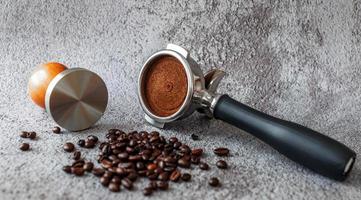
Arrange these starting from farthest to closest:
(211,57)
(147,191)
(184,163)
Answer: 1. (211,57)
2. (184,163)
3. (147,191)

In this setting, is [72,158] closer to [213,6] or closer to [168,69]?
[168,69]

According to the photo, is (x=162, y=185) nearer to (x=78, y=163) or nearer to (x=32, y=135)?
(x=78, y=163)

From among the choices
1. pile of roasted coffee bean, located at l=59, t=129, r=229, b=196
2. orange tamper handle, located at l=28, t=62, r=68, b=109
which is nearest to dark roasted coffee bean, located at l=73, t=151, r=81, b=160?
pile of roasted coffee bean, located at l=59, t=129, r=229, b=196

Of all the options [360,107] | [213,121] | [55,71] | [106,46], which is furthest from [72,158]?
[360,107]

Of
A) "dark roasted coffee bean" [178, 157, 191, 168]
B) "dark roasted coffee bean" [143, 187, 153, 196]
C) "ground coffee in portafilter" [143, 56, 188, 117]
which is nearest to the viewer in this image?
"dark roasted coffee bean" [143, 187, 153, 196]

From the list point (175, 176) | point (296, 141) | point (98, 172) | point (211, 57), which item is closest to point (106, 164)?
point (98, 172)

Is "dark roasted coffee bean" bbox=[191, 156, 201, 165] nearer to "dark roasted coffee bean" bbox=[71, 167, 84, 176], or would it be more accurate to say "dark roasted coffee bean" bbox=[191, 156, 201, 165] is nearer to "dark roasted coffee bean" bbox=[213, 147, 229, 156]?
"dark roasted coffee bean" bbox=[213, 147, 229, 156]

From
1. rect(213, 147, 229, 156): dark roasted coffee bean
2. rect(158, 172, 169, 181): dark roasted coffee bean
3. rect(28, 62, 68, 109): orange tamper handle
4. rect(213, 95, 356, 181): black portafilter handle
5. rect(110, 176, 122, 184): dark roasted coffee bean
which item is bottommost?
rect(213, 147, 229, 156): dark roasted coffee bean

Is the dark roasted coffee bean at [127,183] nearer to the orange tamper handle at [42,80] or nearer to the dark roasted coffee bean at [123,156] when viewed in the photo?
the dark roasted coffee bean at [123,156]
